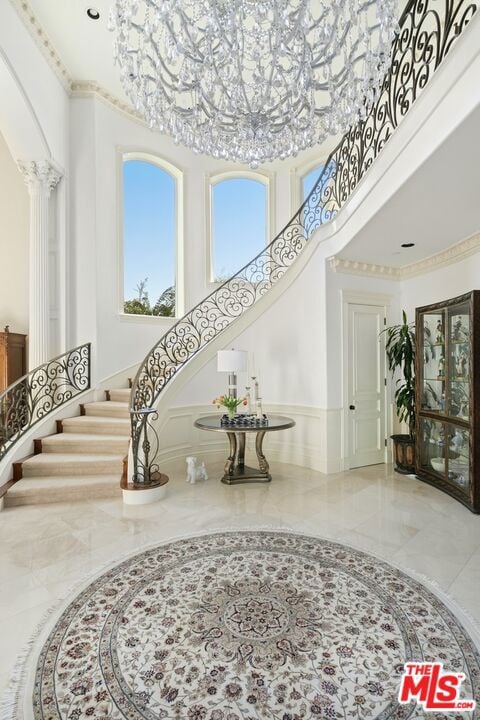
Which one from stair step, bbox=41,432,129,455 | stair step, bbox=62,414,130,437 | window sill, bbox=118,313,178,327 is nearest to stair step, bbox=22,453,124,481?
stair step, bbox=41,432,129,455

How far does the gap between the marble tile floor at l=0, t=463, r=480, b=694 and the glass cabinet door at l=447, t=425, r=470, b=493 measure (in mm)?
231

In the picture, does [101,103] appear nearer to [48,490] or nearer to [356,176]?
[356,176]

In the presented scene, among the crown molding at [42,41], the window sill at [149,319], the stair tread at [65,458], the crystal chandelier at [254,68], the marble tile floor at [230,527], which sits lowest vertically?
the marble tile floor at [230,527]

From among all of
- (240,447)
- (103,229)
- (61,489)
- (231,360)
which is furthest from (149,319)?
(61,489)

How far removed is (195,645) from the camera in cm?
199

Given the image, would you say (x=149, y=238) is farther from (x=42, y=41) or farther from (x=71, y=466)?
(x=71, y=466)

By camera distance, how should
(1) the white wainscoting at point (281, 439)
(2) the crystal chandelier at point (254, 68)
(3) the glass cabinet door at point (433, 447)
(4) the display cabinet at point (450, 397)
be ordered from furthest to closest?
1. (1) the white wainscoting at point (281, 439)
2. (3) the glass cabinet door at point (433, 447)
3. (4) the display cabinet at point (450, 397)
4. (2) the crystal chandelier at point (254, 68)

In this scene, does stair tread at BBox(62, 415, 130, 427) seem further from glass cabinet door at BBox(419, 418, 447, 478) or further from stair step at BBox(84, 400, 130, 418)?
glass cabinet door at BBox(419, 418, 447, 478)

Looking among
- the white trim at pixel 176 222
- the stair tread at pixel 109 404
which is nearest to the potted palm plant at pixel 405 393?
the white trim at pixel 176 222

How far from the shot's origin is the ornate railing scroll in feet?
15.4

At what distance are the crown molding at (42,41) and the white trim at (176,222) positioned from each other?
3.87ft

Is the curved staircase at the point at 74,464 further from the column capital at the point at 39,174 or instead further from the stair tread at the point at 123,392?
the column capital at the point at 39,174

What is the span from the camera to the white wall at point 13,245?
22.2 feet

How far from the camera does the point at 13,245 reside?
6.88 m
